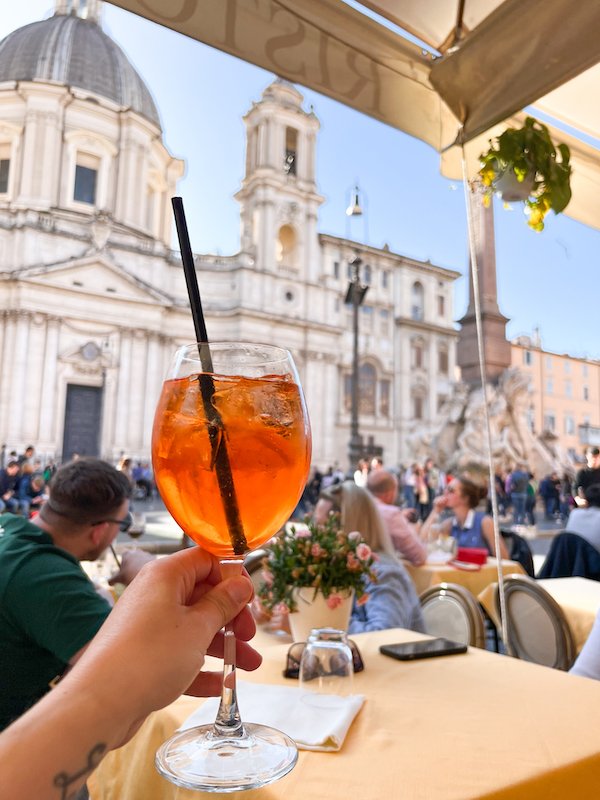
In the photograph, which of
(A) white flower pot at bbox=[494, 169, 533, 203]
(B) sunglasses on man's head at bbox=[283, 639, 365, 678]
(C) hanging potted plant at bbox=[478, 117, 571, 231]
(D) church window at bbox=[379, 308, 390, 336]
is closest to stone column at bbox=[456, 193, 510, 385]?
(C) hanging potted plant at bbox=[478, 117, 571, 231]

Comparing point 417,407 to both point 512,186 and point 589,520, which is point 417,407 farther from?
point 512,186

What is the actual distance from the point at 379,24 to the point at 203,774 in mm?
2334

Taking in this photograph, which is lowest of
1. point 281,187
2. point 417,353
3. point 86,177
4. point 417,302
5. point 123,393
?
point 123,393

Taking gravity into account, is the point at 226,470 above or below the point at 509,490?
above

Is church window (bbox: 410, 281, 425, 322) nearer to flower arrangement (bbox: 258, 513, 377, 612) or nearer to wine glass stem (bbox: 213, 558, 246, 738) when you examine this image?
flower arrangement (bbox: 258, 513, 377, 612)

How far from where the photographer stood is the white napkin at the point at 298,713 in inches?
40.4

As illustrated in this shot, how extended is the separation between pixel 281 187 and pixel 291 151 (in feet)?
11.0

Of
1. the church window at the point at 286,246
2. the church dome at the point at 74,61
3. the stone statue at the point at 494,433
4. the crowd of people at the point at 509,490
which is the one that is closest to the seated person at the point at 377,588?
the crowd of people at the point at 509,490

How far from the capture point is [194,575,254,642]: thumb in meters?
0.66

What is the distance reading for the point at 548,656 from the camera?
2.50 metres

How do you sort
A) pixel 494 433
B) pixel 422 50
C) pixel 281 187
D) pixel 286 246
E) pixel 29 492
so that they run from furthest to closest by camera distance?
pixel 286 246
pixel 281 187
pixel 494 433
pixel 29 492
pixel 422 50

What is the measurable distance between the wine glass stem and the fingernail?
1cm

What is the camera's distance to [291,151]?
3378cm

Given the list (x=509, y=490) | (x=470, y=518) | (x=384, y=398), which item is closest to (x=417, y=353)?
(x=384, y=398)
